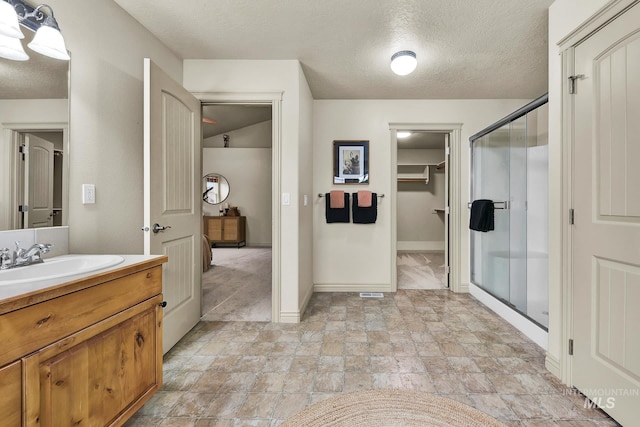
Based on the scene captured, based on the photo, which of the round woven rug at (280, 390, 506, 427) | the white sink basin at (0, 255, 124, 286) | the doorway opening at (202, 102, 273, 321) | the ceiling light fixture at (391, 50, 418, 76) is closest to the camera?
the white sink basin at (0, 255, 124, 286)

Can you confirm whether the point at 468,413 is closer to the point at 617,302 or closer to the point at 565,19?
the point at 617,302

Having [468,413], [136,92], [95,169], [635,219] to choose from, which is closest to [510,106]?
[635,219]

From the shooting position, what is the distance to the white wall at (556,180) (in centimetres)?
165

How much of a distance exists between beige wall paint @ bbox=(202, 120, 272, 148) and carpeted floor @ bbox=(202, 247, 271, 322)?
2969 mm

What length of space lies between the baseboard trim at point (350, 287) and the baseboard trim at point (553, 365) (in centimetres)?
168

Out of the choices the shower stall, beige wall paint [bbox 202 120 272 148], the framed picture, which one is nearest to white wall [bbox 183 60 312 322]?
the framed picture

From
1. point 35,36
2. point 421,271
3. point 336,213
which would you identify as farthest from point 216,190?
point 35,36

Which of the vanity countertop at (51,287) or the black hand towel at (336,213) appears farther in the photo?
the black hand towel at (336,213)

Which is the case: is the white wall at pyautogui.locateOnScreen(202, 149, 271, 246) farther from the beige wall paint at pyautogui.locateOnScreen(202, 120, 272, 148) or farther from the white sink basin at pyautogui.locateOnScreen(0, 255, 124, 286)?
the white sink basin at pyautogui.locateOnScreen(0, 255, 124, 286)

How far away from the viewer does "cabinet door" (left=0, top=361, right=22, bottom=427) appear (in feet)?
2.52

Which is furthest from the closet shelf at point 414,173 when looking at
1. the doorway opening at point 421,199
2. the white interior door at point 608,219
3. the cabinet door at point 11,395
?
the cabinet door at point 11,395

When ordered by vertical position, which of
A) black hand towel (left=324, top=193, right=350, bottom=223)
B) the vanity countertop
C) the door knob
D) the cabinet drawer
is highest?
black hand towel (left=324, top=193, right=350, bottom=223)

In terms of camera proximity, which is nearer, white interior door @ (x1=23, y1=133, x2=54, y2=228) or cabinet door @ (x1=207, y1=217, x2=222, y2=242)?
white interior door @ (x1=23, y1=133, x2=54, y2=228)

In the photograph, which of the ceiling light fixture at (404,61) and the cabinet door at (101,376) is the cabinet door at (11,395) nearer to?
the cabinet door at (101,376)
